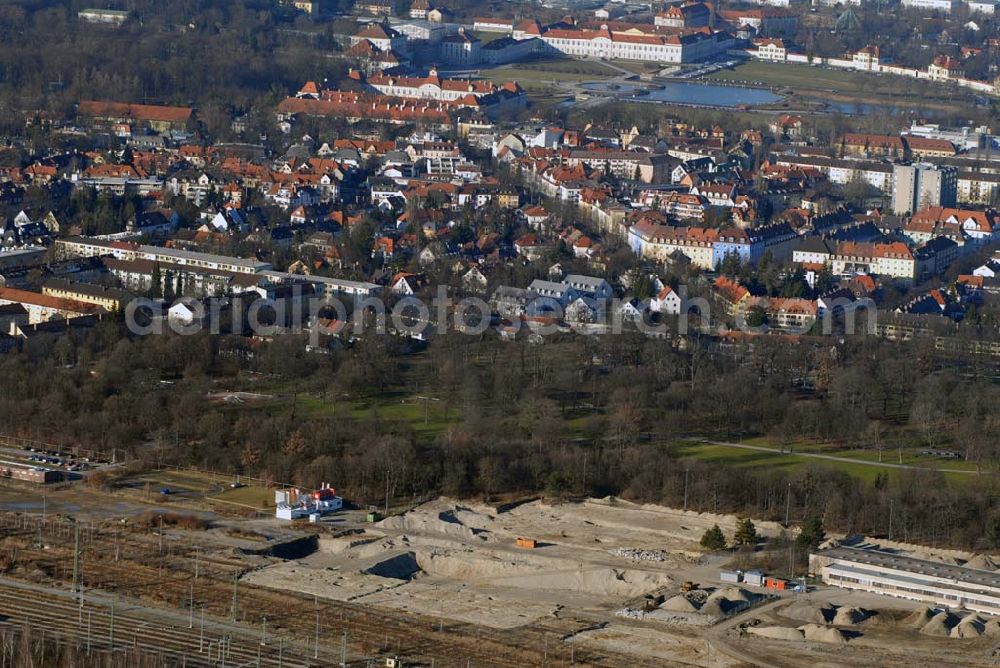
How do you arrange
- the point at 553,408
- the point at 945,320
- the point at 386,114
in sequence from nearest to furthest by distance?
the point at 553,408 < the point at 945,320 < the point at 386,114

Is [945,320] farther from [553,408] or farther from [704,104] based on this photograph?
[704,104]

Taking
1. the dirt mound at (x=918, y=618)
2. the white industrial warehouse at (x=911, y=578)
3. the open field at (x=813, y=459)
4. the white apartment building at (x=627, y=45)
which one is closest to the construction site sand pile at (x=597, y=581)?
the white industrial warehouse at (x=911, y=578)

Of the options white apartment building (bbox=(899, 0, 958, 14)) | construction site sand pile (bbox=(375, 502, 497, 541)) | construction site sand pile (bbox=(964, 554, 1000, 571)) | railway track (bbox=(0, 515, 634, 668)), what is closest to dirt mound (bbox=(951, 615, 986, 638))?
construction site sand pile (bbox=(964, 554, 1000, 571))

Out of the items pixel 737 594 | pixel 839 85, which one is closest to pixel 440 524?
pixel 737 594

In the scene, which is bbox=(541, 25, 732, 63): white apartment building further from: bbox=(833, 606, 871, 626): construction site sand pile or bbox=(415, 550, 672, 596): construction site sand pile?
bbox=(833, 606, 871, 626): construction site sand pile

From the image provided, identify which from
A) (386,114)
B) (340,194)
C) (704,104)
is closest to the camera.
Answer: (340,194)

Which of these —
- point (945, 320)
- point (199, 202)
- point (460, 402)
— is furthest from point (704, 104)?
point (460, 402)
